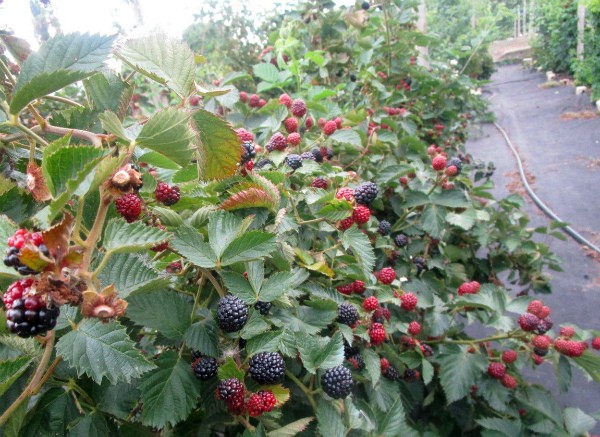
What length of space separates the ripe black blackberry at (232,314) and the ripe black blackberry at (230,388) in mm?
63

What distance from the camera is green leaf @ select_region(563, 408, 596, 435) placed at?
1.06 m

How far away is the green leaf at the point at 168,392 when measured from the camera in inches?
20.5

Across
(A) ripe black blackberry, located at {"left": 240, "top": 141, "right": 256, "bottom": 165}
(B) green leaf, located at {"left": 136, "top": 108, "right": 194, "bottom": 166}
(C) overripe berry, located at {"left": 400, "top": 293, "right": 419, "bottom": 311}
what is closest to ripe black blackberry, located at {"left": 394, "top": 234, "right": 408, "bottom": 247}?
(C) overripe berry, located at {"left": 400, "top": 293, "right": 419, "bottom": 311}

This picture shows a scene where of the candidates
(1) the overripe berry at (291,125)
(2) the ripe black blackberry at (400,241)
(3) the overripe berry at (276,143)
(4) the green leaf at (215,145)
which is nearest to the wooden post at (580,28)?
(2) the ripe black blackberry at (400,241)

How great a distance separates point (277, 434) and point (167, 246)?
11.8 inches

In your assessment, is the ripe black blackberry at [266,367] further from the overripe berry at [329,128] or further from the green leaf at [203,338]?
the overripe berry at [329,128]

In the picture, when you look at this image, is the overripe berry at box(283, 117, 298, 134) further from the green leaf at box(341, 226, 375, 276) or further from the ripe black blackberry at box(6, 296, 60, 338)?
the ripe black blackberry at box(6, 296, 60, 338)

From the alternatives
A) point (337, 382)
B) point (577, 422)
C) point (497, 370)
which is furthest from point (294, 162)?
point (577, 422)

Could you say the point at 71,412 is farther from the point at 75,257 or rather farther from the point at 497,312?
the point at 497,312

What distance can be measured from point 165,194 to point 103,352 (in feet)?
0.76

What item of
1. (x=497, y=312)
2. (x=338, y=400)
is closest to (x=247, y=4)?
(x=497, y=312)

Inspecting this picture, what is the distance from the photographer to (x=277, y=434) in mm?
563

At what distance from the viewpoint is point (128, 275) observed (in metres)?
0.49

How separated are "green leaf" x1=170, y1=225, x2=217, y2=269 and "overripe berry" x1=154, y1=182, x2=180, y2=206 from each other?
0.19 ft
